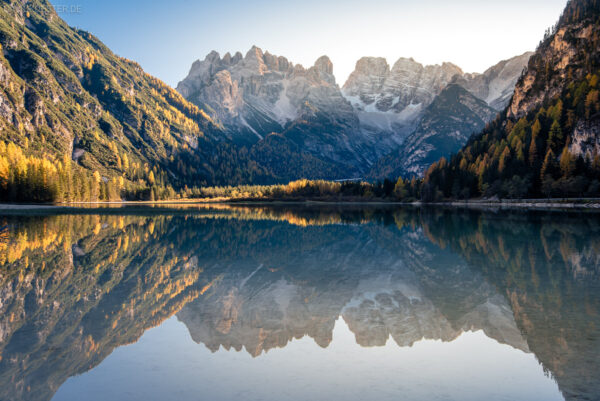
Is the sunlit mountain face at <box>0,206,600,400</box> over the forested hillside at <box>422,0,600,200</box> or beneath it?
beneath

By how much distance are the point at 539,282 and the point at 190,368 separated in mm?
17029

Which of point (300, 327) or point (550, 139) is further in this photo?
point (550, 139)

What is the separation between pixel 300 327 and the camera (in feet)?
44.2

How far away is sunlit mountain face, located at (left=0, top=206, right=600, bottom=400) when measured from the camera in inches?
370

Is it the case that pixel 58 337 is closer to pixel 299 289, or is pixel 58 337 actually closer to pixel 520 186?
pixel 299 289

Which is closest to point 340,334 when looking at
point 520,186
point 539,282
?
point 539,282

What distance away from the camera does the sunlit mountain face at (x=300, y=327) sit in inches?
370

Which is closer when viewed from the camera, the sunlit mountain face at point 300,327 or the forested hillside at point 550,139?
the sunlit mountain face at point 300,327

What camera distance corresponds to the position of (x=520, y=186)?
126m

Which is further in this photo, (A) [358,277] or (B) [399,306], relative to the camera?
(A) [358,277]

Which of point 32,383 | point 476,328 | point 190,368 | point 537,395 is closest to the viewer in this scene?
point 537,395

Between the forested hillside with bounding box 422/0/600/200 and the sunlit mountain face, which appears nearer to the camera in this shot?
the sunlit mountain face

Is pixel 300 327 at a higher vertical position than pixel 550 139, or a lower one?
lower

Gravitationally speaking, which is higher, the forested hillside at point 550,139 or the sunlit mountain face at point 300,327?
the forested hillside at point 550,139
